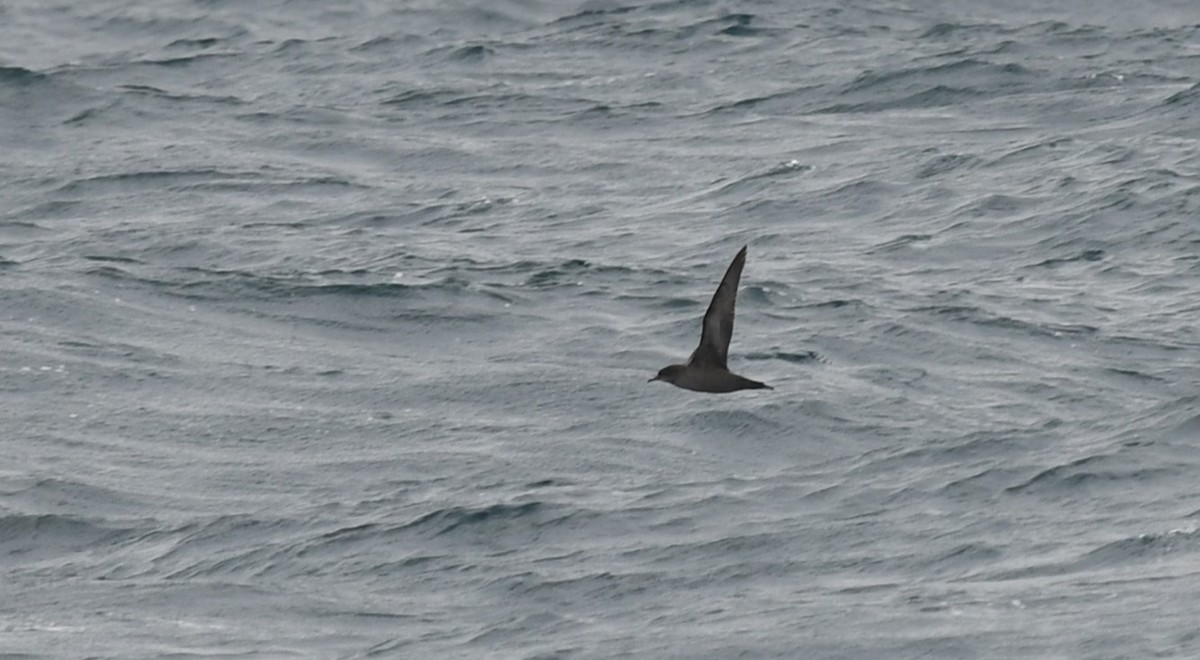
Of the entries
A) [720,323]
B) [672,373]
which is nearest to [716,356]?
[720,323]

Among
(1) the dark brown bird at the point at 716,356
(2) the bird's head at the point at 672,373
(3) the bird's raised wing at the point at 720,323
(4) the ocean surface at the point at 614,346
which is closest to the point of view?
(3) the bird's raised wing at the point at 720,323

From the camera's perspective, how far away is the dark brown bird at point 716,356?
517 inches

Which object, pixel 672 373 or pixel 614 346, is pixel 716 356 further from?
pixel 614 346

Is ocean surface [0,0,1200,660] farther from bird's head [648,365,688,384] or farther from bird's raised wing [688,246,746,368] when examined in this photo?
bird's raised wing [688,246,746,368]

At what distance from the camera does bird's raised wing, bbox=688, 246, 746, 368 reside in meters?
13.0

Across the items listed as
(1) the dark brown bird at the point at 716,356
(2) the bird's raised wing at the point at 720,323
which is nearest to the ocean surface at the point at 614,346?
(1) the dark brown bird at the point at 716,356

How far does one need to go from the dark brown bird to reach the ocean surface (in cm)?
133

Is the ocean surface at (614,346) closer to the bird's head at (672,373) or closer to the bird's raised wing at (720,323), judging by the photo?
the bird's head at (672,373)

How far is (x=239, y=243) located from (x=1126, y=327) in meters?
8.13

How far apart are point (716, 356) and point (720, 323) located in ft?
0.76

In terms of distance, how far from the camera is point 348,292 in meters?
20.6

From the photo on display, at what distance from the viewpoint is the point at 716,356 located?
44.3ft

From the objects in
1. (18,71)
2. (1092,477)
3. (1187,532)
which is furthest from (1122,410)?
(18,71)

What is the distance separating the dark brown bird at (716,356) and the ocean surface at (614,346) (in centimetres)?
133
